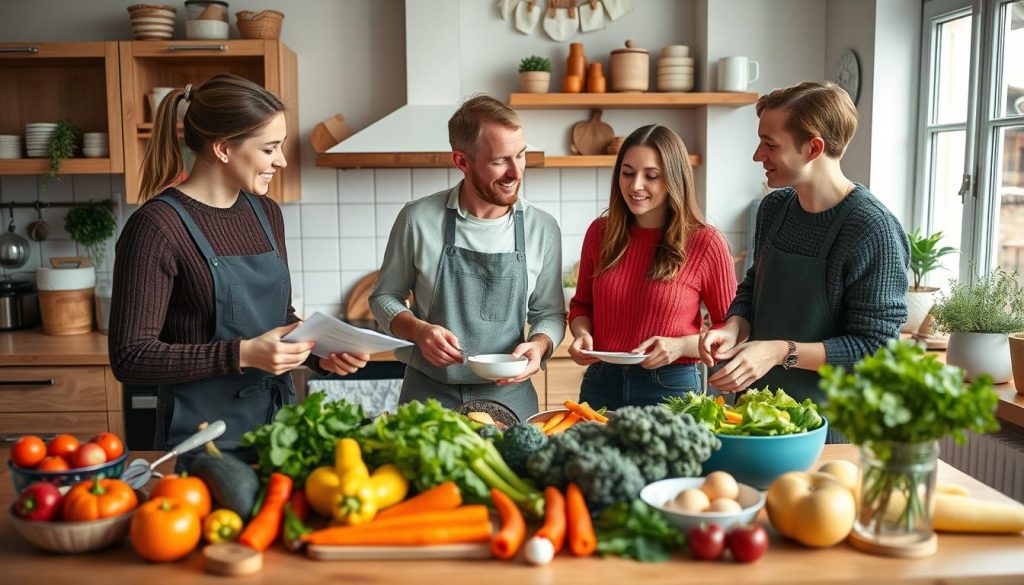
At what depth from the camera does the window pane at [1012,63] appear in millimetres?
2969

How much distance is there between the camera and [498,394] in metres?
2.40

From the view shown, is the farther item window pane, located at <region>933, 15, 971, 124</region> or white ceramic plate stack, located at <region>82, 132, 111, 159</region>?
white ceramic plate stack, located at <region>82, 132, 111, 159</region>

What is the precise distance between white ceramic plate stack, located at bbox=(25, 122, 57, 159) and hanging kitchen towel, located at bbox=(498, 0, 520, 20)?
6.22 ft

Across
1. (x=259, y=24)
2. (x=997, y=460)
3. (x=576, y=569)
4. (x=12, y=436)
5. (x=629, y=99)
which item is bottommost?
(x=12, y=436)

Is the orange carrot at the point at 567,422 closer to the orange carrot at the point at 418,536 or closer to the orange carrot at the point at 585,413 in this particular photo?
the orange carrot at the point at 585,413

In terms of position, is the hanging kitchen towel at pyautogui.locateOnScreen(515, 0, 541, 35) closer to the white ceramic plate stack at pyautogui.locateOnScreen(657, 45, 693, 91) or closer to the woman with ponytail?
the white ceramic plate stack at pyautogui.locateOnScreen(657, 45, 693, 91)

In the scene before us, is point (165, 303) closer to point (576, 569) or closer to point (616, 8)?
point (576, 569)

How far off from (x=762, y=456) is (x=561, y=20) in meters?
2.78

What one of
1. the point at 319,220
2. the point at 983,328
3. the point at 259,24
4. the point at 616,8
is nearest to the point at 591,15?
the point at 616,8

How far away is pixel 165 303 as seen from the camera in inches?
76.1

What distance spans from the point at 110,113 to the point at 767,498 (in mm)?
3132

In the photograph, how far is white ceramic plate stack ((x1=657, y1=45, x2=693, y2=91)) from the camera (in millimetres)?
3826

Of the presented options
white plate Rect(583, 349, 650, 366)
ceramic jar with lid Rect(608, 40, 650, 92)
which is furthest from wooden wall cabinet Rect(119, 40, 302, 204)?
white plate Rect(583, 349, 650, 366)

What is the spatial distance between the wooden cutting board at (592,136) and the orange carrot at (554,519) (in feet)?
9.00
